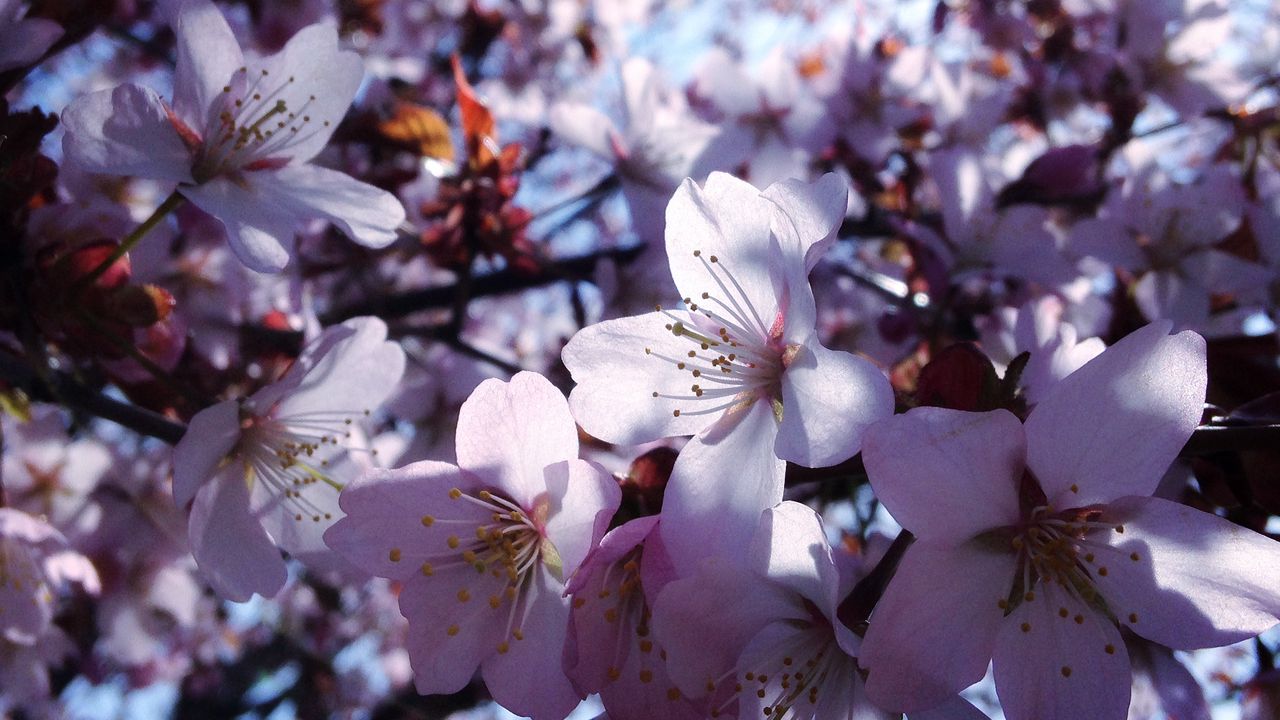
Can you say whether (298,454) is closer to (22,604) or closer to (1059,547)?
(22,604)

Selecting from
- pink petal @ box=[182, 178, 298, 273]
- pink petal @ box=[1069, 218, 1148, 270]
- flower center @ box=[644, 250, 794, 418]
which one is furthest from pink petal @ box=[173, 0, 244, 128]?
pink petal @ box=[1069, 218, 1148, 270]

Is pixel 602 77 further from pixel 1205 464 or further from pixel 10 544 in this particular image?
pixel 1205 464

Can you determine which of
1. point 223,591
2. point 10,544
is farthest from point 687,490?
point 10,544

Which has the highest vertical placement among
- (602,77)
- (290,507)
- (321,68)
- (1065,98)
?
(321,68)

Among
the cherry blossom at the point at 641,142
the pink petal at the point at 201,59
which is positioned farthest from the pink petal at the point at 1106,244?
the pink petal at the point at 201,59

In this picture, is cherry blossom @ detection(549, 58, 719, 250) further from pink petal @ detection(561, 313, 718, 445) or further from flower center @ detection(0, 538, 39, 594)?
flower center @ detection(0, 538, 39, 594)

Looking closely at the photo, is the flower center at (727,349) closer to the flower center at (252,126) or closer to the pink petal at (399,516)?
the pink petal at (399,516)
